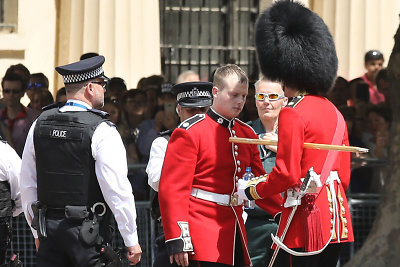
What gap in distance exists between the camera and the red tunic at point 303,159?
20.5 feet

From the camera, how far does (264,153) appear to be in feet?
26.0

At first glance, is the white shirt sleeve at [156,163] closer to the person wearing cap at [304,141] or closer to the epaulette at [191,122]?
the epaulette at [191,122]

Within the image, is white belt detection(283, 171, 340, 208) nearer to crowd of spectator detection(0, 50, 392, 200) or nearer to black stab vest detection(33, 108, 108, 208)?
black stab vest detection(33, 108, 108, 208)

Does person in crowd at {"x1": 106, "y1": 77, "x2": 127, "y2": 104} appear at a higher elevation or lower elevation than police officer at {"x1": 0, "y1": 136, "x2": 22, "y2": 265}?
higher

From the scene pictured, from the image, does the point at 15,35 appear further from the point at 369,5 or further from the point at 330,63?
the point at 330,63

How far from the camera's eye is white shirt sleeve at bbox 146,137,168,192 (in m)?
7.43

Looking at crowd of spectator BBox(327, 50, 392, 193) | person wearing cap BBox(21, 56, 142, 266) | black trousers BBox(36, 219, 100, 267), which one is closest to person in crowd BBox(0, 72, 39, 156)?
crowd of spectator BBox(327, 50, 392, 193)

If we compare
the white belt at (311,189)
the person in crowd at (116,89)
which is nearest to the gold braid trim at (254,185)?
the white belt at (311,189)

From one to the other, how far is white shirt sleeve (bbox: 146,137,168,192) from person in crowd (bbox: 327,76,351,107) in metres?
3.65

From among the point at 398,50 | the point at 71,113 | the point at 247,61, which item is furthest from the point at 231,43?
the point at 71,113

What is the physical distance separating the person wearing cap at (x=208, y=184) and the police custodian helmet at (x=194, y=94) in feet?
2.21

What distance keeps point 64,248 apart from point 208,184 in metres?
0.97

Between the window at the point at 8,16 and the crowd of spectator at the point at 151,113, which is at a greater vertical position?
the window at the point at 8,16

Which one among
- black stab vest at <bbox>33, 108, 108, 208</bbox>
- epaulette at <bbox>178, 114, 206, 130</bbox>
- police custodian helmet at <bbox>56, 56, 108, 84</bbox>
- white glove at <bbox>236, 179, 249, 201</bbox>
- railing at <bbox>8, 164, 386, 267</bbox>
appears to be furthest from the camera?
railing at <bbox>8, 164, 386, 267</bbox>
